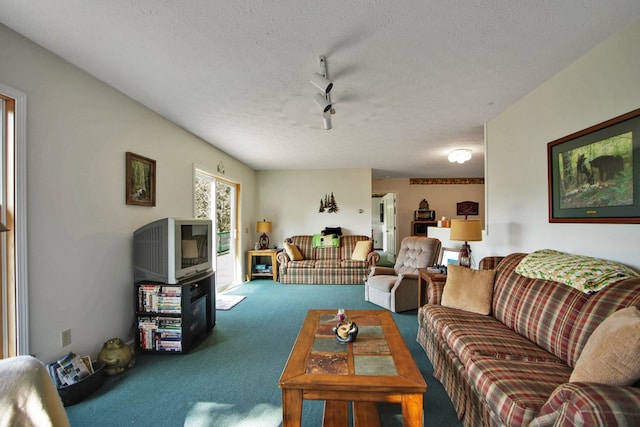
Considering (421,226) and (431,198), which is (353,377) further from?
(431,198)

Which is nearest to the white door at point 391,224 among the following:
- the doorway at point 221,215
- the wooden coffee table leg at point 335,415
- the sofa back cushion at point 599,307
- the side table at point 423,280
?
the side table at point 423,280

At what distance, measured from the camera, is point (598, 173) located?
1.79m

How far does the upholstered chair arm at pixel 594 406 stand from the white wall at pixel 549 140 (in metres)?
1.12

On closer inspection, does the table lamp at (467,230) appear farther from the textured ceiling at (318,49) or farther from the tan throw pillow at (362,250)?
the tan throw pillow at (362,250)

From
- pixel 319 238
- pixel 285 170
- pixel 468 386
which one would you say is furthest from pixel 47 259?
pixel 285 170

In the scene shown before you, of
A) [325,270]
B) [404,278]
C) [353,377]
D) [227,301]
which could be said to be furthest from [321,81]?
[325,270]

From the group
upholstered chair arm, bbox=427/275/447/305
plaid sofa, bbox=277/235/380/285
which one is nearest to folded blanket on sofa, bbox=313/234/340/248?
plaid sofa, bbox=277/235/380/285

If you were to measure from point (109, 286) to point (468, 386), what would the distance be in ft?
9.12

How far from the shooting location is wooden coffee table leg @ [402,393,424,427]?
1.21 metres

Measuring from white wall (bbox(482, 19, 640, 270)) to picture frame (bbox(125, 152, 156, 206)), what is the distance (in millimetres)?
3684

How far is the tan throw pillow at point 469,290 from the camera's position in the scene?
219 centimetres

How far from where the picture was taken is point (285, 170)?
20.4ft

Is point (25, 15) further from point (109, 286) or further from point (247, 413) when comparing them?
point (247, 413)

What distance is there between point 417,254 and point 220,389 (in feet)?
9.91
